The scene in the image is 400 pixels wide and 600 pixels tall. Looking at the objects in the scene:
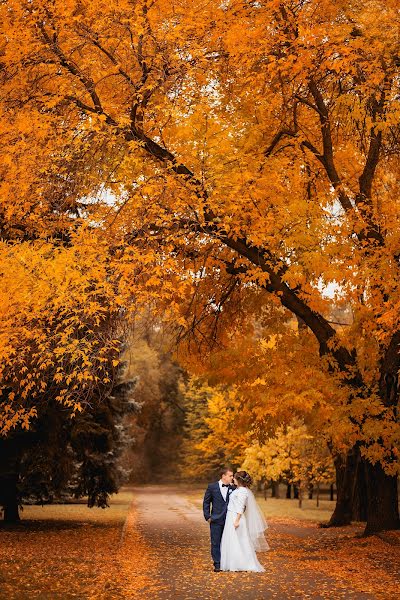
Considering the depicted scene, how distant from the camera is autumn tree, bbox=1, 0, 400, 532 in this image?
13727mm

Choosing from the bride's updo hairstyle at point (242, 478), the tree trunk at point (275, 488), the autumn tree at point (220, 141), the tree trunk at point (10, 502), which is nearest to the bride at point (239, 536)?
the bride's updo hairstyle at point (242, 478)

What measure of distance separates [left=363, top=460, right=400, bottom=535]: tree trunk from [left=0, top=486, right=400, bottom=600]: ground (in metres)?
0.55

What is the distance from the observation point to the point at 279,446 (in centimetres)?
3622

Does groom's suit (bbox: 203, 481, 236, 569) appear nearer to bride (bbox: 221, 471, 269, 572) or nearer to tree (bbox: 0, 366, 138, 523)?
bride (bbox: 221, 471, 269, 572)

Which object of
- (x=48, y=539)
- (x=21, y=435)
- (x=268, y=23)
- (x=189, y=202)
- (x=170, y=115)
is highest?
(x=268, y=23)

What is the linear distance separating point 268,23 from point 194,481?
5789 cm

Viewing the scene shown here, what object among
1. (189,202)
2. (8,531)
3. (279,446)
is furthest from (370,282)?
(279,446)

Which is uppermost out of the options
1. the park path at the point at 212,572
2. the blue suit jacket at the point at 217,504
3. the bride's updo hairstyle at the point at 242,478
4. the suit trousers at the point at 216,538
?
the bride's updo hairstyle at the point at 242,478

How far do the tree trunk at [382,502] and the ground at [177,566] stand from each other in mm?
553

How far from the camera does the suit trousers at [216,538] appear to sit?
12.2 metres

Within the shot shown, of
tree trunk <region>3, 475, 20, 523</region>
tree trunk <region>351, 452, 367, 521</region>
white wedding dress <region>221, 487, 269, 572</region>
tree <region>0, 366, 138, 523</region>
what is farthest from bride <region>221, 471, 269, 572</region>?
tree trunk <region>351, 452, 367, 521</region>

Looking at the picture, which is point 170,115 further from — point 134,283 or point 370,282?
point 370,282

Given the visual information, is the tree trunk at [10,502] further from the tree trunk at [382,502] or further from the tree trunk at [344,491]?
the tree trunk at [382,502]

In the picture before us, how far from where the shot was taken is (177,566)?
13.4 meters
